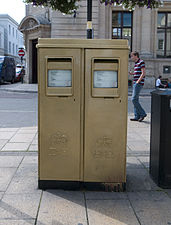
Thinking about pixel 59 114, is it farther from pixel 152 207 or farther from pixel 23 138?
pixel 23 138

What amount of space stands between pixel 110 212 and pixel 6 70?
96.7 ft

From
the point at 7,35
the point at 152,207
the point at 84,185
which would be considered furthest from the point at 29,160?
the point at 7,35

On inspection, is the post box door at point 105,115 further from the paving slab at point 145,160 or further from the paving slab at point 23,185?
the paving slab at point 145,160

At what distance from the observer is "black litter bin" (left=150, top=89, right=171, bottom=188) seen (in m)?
3.81

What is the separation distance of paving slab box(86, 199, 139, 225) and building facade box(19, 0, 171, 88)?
68.3 feet

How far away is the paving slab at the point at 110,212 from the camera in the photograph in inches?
121

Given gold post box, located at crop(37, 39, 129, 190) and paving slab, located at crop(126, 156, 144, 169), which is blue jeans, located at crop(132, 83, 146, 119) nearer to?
paving slab, located at crop(126, 156, 144, 169)

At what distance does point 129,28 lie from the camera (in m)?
24.6

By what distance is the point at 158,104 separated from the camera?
3.94 metres

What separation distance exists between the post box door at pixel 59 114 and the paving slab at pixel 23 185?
0.20 metres

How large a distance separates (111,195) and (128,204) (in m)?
0.31

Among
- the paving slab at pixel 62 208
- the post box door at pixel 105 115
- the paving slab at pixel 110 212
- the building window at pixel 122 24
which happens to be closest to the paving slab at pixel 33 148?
Answer: the paving slab at pixel 62 208

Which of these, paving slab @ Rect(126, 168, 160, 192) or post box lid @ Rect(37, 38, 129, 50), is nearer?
post box lid @ Rect(37, 38, 129, 50)

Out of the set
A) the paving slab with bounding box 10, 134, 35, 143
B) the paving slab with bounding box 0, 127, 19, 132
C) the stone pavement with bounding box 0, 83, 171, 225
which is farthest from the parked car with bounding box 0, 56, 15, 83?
the stone pavement with bounding box 0, 83, 171, 225
